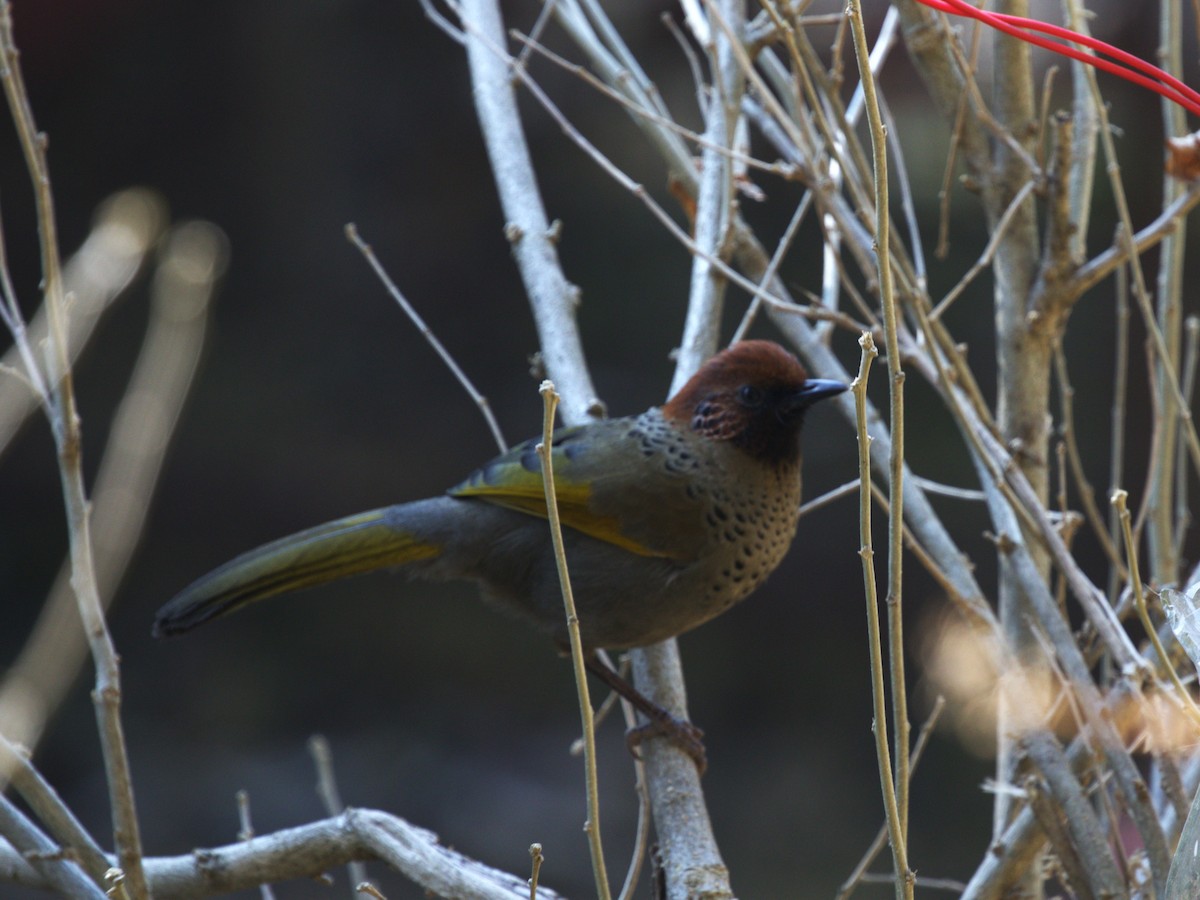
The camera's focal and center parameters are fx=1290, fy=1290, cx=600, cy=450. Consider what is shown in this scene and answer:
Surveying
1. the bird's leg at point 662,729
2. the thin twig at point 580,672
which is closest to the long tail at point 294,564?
the bird's leg at point 662,729

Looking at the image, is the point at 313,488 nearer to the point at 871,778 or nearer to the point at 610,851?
the point at 610,851

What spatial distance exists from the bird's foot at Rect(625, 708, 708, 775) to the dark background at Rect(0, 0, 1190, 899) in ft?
13.2

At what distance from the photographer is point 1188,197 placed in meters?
2.25

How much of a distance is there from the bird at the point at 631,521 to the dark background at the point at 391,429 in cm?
366

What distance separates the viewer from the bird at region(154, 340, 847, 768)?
2.88 metres

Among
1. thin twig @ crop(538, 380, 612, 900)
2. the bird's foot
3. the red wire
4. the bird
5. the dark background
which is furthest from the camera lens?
the dark background

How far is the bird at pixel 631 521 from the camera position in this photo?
288cm

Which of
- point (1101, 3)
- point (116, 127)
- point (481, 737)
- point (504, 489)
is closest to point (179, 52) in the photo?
point (116, 127)

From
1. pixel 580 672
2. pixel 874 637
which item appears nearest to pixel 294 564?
pixel 580 672

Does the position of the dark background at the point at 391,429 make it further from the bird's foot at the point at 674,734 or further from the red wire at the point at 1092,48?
the red wire at the point at 1092,48

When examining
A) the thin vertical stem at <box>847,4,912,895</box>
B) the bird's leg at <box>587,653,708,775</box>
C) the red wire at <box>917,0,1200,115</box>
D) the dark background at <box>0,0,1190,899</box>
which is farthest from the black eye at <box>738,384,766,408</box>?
the dark background at <box>0,0,1190,899</box>

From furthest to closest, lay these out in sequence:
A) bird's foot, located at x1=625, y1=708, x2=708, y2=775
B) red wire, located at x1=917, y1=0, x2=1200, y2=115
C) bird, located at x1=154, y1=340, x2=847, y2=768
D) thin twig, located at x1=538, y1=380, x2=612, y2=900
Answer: bird, located at x1=154, y1=340, x2=847, y2=768, bird's foot, located at x1=625, y1=708, x2=708, y2=775, red wire, located at x1=917, y1=0, x2=1200, y2=115, thin twig, located at x1=538, y1=380, x2=612, y2=900

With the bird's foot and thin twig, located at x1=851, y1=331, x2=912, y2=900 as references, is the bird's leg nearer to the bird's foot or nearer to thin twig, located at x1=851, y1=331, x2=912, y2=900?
the bird's foot

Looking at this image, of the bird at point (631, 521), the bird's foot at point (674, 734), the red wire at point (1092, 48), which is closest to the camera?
the red wire at point (1092, 48)
